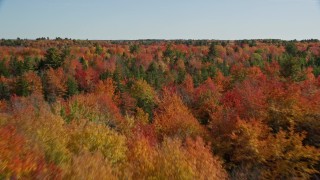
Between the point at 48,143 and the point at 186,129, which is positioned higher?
the point at 48,143

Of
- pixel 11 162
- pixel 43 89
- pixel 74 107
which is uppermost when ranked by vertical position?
pixel 11 162

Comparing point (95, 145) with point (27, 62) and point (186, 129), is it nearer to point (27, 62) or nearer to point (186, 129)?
point (186, 129)

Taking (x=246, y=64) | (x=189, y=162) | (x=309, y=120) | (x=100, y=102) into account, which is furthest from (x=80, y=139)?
(x=246, y=64)

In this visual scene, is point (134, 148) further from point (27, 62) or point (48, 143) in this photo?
point (27, 62)

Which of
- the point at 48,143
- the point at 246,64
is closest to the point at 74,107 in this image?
the point at 48,143

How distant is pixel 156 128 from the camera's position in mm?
49781

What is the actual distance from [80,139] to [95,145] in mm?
1366

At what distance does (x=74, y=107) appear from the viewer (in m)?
51.4

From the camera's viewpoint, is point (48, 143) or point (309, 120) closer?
point (48, 143)

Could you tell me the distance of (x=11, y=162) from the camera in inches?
572

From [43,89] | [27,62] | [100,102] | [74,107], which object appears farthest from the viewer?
[27,62]

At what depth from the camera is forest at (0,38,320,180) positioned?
20164 millimetres

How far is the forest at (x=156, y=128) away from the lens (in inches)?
794

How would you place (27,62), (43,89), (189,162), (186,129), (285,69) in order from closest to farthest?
1. (189,162)
2. (186,129)
3. (285,69)
4. (43,89)
5. (27,62)
